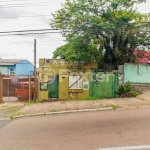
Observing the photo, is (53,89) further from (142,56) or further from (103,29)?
(142,56)

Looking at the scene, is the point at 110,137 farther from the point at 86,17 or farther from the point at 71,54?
the point at 86,17

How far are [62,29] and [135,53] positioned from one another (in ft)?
23.9

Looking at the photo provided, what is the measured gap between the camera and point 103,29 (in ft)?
42.3

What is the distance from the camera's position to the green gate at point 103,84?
12711 millimetres

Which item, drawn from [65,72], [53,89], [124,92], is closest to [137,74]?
[124,92]

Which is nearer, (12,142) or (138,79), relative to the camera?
(12,142)

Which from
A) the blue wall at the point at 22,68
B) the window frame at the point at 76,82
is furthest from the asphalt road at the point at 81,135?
the blue wall at the point at 22,68

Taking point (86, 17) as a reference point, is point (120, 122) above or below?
below

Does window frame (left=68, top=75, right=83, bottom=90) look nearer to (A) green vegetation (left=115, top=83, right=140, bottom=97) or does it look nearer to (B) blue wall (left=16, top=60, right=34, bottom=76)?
(A) green vegetation (left=115, top=83, right=140, bottom=97)

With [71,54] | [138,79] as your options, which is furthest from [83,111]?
[138,79]

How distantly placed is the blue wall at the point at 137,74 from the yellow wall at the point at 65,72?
15.1 ft

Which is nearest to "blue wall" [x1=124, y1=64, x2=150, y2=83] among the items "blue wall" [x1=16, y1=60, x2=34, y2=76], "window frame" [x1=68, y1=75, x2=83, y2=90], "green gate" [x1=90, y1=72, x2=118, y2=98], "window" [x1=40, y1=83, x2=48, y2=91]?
"green gate" [x1=90, y1=72, x2=118, y2=98]

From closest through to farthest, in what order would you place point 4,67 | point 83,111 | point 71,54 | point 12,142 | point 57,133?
point 12,142
point 57,133
point 83,111
point 71,54
point 4,67

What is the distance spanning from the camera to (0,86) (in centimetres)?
1254
